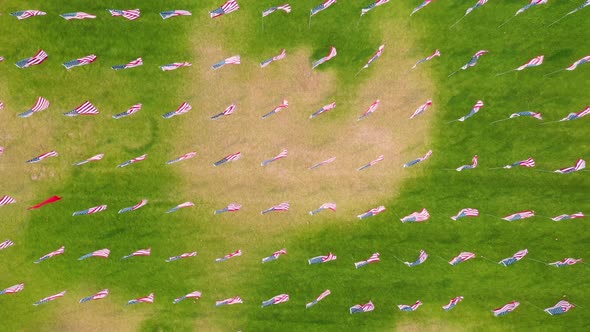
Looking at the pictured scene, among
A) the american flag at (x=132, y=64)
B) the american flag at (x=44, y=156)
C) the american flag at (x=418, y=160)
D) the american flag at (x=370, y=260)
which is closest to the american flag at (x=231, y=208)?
the american flag at (x=370, y=260)

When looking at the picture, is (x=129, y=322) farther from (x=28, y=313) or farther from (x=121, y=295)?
(x=28, y=313)

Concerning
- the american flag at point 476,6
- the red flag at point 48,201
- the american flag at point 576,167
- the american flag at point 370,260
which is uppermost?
the american flag at point 476,6

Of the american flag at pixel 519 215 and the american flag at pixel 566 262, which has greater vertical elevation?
the american flag at pixel 519 215

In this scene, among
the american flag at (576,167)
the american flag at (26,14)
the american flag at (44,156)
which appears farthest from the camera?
the american flag at (576,167)

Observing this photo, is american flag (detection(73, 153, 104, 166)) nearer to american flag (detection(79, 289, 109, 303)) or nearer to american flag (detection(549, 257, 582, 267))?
american flag (detection(79, 289, 109, 303))

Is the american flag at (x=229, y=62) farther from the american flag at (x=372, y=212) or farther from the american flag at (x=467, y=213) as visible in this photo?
the american flag at (x=467, y=213)

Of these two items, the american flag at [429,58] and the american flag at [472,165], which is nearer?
the american flag at [429,58]

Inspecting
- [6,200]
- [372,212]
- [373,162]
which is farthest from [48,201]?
[373,162]
